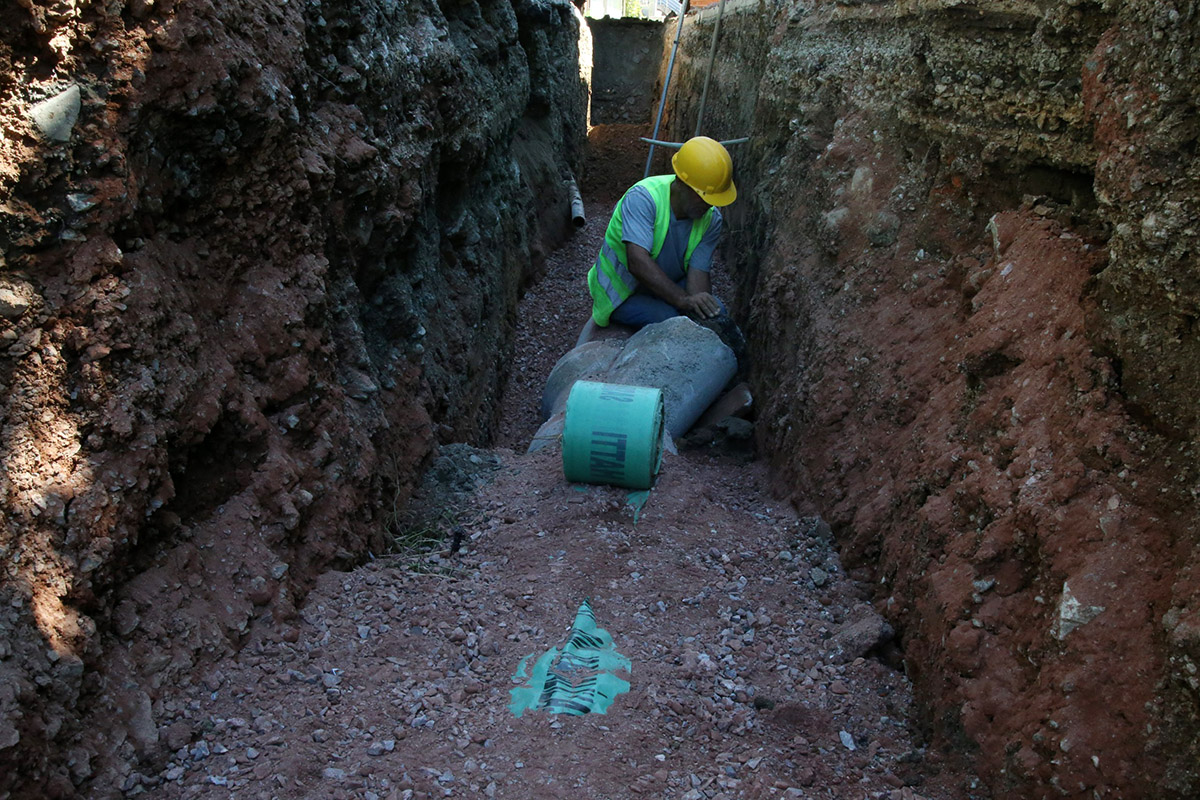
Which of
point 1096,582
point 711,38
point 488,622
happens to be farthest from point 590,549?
point 711,38

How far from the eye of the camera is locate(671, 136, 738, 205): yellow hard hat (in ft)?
18.1

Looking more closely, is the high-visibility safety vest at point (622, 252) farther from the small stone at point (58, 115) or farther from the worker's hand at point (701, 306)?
the small stone at point (58, 115)

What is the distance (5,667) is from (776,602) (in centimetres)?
228

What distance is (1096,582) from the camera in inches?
73.2

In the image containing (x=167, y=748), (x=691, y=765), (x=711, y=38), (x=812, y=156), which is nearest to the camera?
(x=167, y=748)

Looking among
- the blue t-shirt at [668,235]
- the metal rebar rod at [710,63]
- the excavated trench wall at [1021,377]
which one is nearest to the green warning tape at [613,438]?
the excavated trench wall at [1021,377]

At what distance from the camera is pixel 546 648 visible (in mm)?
2609

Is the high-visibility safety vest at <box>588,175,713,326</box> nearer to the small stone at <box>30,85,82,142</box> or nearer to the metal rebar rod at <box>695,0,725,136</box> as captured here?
the metal rebar rod at <box>695,0,725,136</box>

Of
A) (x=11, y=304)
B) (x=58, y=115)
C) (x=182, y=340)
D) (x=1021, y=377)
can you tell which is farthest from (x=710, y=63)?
(x=11, y=304)

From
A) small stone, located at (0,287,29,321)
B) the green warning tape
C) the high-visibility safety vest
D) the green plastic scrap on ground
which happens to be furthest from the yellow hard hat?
small stone, located at (0,287,29,321)

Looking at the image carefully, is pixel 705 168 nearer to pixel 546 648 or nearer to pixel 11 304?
pixel 546 648

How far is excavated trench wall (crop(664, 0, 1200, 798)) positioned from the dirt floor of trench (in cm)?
23

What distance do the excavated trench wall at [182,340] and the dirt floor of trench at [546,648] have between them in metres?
0.17

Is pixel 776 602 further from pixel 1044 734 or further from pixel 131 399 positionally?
pixel 131 399
